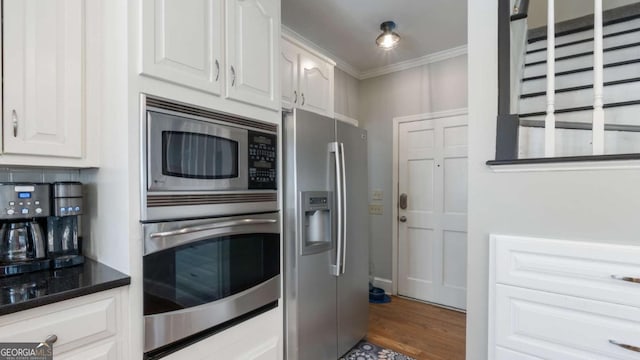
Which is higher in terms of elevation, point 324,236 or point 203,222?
point 203,222

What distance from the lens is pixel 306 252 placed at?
189 cm

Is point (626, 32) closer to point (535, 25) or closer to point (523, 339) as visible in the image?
point (535, 25)

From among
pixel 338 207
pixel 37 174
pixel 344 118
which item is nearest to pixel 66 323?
pixel 37 174

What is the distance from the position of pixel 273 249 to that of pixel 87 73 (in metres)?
1.18

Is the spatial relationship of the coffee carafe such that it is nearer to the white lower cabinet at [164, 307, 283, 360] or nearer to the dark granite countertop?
the dark granite countertop

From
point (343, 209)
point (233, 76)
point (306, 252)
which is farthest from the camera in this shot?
point (343, 209)

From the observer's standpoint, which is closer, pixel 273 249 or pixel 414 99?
pixel 273 249

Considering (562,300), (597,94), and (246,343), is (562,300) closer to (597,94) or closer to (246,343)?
(597,94)

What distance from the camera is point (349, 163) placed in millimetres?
2293

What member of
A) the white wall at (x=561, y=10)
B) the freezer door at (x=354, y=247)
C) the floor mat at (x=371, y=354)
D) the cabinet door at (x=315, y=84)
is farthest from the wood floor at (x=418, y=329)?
the white wall at (x=561, y=10)

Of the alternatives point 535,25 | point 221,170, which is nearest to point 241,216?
point 221,170

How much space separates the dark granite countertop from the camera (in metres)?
0.91

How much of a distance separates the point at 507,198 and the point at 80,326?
1.77 m

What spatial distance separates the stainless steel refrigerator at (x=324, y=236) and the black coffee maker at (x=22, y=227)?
113cm
